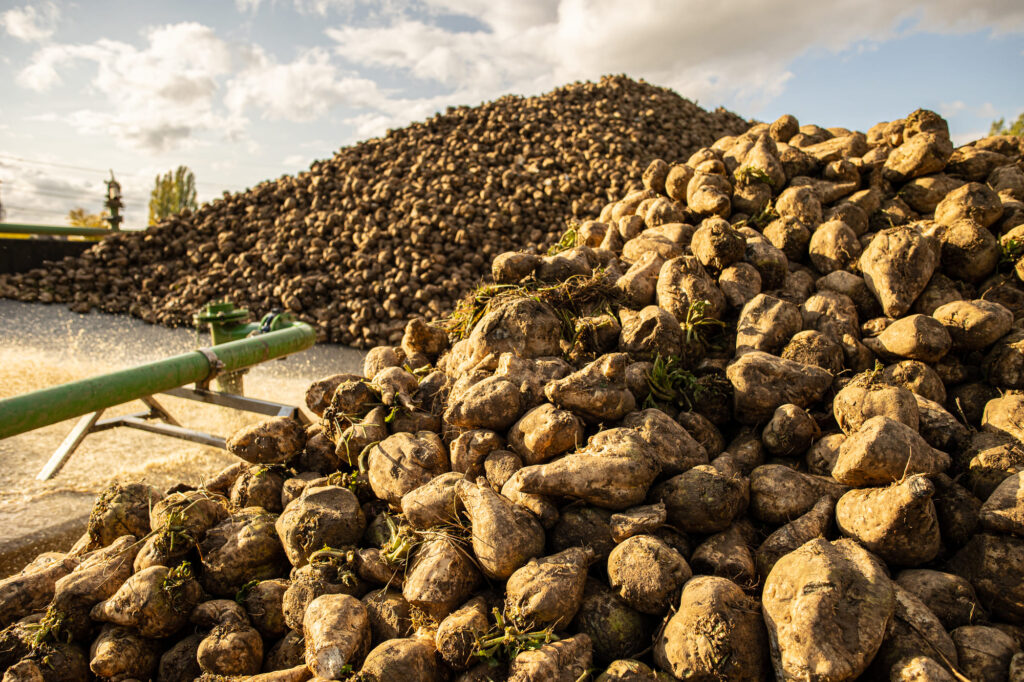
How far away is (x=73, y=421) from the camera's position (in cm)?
579

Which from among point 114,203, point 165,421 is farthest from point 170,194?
point 165,421

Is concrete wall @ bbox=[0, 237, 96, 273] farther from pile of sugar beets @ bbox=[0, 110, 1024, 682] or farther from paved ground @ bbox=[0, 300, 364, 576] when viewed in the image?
pile of sugar beets @ bbox=[0, 110, 1024, 682]

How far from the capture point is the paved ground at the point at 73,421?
407 cm

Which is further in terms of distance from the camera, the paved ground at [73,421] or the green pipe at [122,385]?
the paved ground at [73,421]

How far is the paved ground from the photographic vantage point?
4066 mm

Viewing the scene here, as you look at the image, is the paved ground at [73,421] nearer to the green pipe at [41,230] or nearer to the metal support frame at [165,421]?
the metal support frame at [165,421]

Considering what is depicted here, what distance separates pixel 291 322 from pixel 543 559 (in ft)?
16.2

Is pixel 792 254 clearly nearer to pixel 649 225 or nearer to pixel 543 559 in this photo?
pixel 649 225

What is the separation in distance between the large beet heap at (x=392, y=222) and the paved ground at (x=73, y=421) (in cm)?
86

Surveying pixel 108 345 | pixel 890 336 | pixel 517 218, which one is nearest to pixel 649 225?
pixel 890 336

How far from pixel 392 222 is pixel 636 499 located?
362 inches

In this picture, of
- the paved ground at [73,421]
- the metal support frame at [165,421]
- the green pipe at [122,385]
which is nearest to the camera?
the green pipe at [122,385]

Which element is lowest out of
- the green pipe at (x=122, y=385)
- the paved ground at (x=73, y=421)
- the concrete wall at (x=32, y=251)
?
the paved ground at (x=73, y=421)

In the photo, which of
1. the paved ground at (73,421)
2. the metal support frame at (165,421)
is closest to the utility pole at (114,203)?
the paved ground at (73,421)
